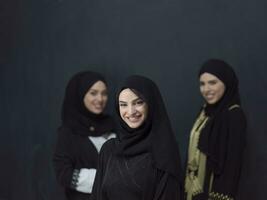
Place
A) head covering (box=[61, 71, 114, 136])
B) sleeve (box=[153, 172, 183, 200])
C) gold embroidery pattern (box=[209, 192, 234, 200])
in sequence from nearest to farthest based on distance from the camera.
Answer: sleeve (box=[153, 172, 183, 200]), gold embroidery pattern (box=[209, 192, 234, 200]), head covering (box=[61, 71, 114, 136])

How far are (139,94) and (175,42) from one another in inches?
69.6

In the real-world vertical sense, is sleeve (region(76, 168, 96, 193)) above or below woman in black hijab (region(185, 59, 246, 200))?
below

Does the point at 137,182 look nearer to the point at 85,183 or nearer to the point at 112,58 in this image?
the point at 85,183

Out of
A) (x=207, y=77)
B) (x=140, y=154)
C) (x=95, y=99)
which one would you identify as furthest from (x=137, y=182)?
(x=207, y=77)

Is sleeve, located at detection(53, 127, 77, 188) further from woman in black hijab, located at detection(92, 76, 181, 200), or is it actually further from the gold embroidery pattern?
the gold embroidery pattern

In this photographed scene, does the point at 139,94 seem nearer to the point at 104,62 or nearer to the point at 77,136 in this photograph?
the point at 77,136

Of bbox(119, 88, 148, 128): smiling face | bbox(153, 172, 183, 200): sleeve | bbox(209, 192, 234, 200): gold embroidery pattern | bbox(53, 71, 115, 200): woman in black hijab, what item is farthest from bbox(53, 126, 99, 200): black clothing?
bbox(153, 172, 183, 200): sleeve

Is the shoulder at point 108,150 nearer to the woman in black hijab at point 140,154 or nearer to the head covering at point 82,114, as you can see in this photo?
the woman in black hijab at point 140,154

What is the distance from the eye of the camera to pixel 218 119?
→ 3.60 metres

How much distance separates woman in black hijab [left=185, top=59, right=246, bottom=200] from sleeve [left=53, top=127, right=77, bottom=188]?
0.81 m

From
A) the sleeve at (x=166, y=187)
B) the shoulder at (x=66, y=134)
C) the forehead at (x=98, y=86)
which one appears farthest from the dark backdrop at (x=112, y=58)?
the sleeve at (x=166, y=187)

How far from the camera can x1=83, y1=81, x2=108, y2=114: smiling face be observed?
3756mm

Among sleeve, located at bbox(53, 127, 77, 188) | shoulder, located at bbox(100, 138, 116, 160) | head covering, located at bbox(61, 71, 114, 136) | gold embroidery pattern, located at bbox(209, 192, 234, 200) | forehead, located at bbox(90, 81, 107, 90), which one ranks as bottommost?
gold embroidery pattern, located at bbox(209, 192, 234, 200)

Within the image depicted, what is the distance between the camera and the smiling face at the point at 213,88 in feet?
12.2
